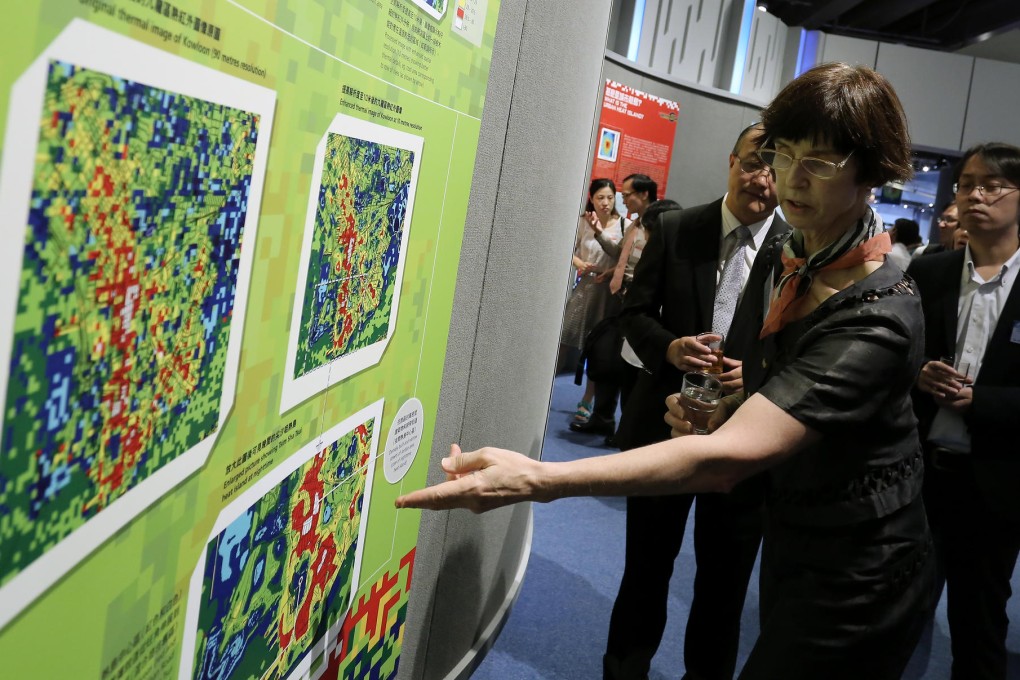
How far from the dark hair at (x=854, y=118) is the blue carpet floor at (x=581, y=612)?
5.90ft

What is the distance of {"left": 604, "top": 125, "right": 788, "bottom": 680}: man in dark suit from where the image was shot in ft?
7.13

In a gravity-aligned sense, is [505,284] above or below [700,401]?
above

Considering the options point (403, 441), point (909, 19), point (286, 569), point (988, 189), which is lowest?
point (286, 569)

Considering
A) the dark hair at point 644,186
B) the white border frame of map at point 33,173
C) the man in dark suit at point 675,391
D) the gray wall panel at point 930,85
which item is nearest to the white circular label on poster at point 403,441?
the white border frame of map at point 33,173

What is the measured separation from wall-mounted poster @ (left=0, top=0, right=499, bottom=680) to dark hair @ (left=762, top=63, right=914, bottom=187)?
516mm

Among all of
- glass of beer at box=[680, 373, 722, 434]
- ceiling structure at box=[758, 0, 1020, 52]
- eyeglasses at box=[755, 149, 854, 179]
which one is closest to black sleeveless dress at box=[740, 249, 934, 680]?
eyeglasses at box=[755, 149, 854, 179]

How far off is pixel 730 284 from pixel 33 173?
187 cm

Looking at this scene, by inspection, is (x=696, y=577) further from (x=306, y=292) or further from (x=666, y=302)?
(x=306, y=292)

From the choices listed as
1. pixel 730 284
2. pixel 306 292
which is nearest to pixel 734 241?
pixel 730 284

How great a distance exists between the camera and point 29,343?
569 millimetres

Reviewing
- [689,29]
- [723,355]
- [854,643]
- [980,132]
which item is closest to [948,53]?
[980,132]

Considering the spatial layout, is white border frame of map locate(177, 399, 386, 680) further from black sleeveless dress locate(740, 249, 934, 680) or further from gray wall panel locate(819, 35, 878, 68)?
gray wall panel locate(819, 35, 878, 68)

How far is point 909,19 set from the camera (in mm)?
9914

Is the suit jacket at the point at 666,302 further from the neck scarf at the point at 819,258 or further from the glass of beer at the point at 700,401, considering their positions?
the neck scarf at the point at 819,258
